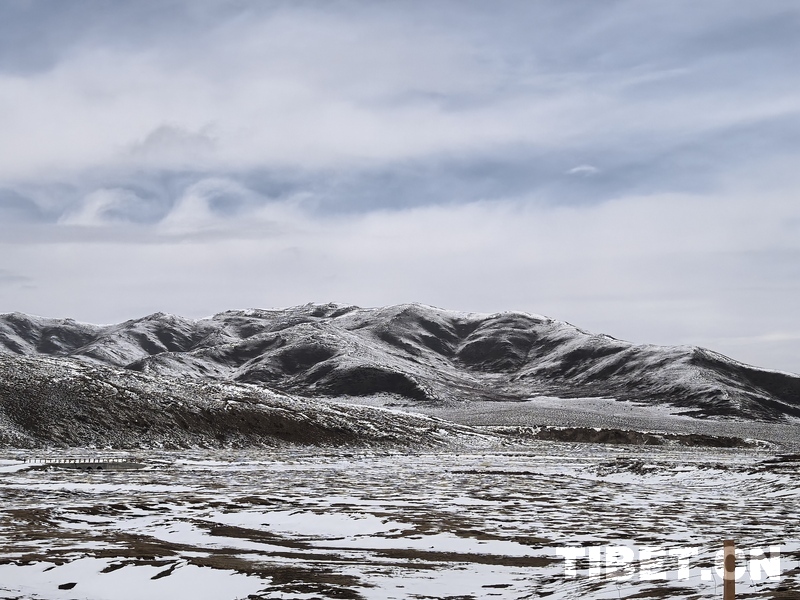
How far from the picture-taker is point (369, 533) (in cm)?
1841

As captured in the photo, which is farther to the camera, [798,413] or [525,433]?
[798,413]

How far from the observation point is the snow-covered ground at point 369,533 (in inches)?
478

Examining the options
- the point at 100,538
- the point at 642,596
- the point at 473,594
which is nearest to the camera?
the point at 642,596

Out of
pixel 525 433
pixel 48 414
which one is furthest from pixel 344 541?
pixel 525 433

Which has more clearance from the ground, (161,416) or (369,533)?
(161,416)

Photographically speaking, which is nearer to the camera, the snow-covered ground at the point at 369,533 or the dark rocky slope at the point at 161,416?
the snow-covered ground at the point at 369,533

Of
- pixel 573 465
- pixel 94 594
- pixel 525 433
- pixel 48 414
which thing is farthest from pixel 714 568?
pixel 525 433

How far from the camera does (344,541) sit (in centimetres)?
1730

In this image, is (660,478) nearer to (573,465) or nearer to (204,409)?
(573,465)

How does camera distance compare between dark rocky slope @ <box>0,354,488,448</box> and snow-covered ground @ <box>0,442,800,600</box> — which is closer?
snow-covered ground @ <box>0,442,800,600</box>

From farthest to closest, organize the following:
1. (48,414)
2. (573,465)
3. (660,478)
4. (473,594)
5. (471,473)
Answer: (48,414) < (573,465) < (471,473) < (660,478) < (473,594)

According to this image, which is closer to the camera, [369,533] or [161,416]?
[369,533]

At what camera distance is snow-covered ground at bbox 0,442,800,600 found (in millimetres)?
12148

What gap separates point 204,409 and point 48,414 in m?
15.0
